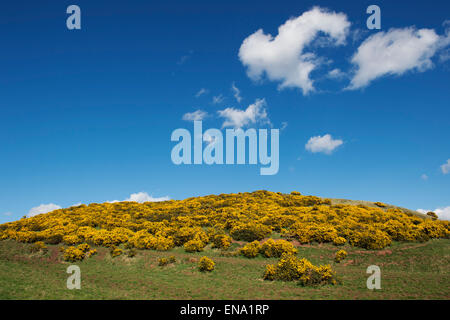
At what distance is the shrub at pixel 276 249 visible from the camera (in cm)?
3247

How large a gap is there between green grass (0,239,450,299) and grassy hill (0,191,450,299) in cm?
9

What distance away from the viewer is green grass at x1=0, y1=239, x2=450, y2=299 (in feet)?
69.4

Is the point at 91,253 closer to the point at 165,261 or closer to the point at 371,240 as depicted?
the point at 165,261

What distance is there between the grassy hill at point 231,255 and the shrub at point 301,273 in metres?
0.09

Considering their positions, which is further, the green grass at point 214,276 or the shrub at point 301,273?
the shrub at point 301,273

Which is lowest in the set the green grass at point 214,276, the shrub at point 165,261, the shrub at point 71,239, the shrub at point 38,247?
the green grass at point 214,276

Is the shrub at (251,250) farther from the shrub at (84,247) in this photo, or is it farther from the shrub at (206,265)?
the shrub at (84,247)

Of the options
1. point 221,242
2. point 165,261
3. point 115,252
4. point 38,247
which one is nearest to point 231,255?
point 221,242

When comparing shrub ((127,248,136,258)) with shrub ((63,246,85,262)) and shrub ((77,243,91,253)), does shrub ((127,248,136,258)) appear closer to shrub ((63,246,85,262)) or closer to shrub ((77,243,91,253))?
shrub ((63,246,85,262))

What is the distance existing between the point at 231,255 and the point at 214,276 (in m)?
7.07

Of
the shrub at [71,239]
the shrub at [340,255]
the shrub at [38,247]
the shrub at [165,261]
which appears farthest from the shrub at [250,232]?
the shrub at [38,247]

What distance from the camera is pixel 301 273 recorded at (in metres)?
24.5

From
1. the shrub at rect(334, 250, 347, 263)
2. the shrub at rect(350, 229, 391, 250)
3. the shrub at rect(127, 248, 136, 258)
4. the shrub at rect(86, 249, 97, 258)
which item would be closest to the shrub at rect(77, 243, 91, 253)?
the shrub at rect(86, 249, 97, 258)
